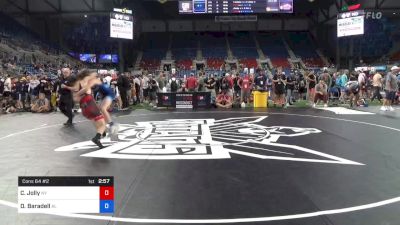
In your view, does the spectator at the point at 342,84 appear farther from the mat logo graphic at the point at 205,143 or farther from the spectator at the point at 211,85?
the mat logo graphic at the point at 205,143

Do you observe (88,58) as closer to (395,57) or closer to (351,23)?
(351,23)

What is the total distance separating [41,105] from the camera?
1644cm

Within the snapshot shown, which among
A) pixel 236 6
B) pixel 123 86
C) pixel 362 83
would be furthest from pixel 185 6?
pixel 362 83

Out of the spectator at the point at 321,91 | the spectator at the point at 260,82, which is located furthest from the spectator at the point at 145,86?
the spectator at the point at 321,91

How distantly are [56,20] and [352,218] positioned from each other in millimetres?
39121

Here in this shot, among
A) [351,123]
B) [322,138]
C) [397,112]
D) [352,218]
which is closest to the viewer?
[352,218]

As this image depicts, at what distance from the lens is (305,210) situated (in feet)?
13.8

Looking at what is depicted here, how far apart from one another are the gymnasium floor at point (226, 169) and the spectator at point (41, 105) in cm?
515

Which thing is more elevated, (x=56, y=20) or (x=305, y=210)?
(x=56, y=20)

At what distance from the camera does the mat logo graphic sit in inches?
274

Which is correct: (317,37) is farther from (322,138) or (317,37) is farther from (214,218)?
(214,218)

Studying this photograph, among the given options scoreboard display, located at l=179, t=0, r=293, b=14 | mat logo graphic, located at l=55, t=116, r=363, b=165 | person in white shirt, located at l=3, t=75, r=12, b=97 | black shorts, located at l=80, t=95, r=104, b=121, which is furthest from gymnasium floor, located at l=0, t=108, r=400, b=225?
scoreboard display, located at l=179, t=0, r=293, b=14

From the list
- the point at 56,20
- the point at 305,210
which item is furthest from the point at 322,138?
the point at 56,20
